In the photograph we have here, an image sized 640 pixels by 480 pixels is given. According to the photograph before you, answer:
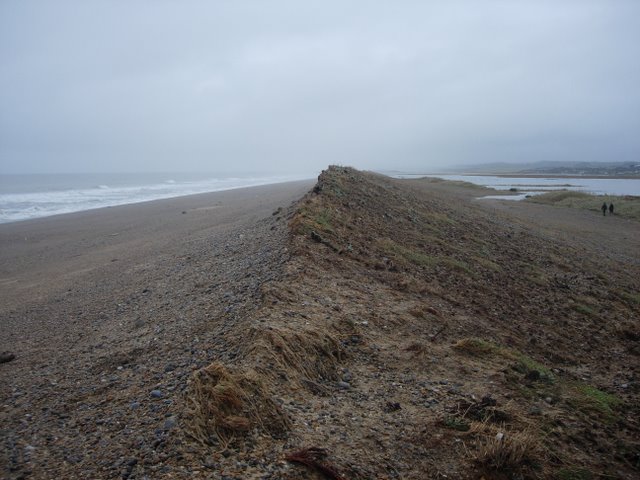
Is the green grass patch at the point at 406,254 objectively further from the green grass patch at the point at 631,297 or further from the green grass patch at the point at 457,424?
the green grass patch at the point at 457,424

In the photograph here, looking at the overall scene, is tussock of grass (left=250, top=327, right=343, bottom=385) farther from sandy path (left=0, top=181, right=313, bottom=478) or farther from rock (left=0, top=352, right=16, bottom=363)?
rock (left=0, top=352, right=16, bottom=363)

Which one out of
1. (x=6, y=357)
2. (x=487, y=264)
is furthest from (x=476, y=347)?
(x=6, y=357)

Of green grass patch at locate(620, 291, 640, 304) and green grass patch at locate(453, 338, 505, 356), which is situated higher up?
green grass patch at locate(453, 338, 505, 356)

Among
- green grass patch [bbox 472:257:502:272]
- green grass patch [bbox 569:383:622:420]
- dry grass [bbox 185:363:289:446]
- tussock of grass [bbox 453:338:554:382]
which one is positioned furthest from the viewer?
green grass patch [bbox 472:257:502:272]

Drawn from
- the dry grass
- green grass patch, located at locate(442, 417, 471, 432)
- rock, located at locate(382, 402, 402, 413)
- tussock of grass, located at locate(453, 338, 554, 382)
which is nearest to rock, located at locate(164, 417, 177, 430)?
the dry grass

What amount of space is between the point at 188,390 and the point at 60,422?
125 cm

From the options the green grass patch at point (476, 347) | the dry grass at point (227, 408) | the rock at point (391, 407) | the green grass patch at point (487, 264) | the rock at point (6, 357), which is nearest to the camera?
the dry grass at point (227, 408)

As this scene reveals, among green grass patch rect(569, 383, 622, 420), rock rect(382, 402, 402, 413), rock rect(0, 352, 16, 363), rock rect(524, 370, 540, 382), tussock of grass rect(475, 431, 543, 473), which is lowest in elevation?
green grass patch rect(569, 383, 622, 420)

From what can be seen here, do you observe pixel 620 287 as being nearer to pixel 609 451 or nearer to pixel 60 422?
pixel 609 451

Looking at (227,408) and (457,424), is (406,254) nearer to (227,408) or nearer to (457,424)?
(457,424)

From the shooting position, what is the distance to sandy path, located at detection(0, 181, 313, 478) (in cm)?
333

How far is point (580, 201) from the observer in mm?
35812

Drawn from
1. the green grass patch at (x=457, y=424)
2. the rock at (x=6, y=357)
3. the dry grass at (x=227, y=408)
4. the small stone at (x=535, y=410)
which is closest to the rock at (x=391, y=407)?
the green grass patch at (x=457, y=424)

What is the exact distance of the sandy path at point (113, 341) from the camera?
333 cm
